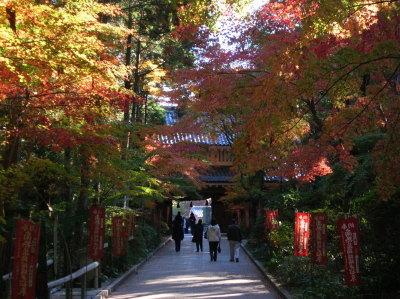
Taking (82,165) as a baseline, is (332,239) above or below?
below

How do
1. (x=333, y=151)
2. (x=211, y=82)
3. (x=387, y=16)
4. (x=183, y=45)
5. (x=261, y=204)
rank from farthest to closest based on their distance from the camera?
1. (x=261, y=204)
2. (x=183, y=45)
3. (x=211, y=82)
4. (x=333, y=151)
5. (x=387, y=16)

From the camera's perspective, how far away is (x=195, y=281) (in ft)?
42.4

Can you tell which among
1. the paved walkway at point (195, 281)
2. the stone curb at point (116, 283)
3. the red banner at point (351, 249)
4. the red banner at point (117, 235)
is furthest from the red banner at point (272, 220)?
the red banner at point (351, 249)

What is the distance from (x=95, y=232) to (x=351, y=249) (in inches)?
205

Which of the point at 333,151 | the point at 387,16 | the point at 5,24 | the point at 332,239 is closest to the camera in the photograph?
the point at 5,24

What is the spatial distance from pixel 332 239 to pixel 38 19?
7.55m

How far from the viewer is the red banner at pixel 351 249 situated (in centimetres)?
A: 761

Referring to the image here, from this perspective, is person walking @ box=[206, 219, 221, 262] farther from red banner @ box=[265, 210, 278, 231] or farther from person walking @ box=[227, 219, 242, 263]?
red banner @ box=[265, 210, 278, 231]

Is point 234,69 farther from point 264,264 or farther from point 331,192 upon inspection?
point 264,264

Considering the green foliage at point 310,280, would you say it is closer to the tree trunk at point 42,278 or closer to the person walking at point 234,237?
→ the tree trunk at point 42,278

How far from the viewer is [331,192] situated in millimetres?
14633

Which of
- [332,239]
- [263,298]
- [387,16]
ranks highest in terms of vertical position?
[387,16]

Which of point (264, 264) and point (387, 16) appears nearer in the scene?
point (387, 16)

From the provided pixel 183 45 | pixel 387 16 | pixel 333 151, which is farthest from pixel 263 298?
pixel 183 45
